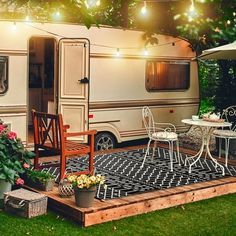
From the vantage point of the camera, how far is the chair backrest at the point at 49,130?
255 inches

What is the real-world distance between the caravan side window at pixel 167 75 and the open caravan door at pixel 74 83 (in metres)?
1.72

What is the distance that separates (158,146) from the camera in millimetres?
9602

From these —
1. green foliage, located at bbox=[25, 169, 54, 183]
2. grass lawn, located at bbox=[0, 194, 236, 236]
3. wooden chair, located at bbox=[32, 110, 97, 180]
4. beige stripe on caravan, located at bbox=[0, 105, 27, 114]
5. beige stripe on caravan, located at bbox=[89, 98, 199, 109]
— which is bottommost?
grass lawn, located at bbox=[0, 194, 236, 236]

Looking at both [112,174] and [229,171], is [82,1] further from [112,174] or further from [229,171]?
[229,171]

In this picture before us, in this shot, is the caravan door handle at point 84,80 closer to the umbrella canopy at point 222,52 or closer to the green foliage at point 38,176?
the umbrella canopy at point 222,52

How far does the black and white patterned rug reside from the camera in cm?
647

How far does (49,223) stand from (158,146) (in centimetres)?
450

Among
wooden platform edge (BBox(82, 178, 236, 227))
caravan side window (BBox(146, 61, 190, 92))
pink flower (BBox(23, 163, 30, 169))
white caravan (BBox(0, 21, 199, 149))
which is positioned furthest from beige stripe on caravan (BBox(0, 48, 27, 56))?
wooden platform edge (BBox(82, 178, 236, 227))

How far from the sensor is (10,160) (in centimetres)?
624

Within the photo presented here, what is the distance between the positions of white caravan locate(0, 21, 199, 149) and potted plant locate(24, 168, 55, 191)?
6.88 ft

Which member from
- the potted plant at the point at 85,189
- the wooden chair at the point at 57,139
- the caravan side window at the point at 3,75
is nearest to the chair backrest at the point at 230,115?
the wooden chair at the point at 57,139

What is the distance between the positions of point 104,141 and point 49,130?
8.98ft

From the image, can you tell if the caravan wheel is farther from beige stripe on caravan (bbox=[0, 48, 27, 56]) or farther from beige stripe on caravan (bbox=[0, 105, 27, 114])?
beige stripe on caravan (bbox=[0, 48, 27, 56])

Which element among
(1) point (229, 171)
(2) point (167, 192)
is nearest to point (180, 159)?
(1) point (229, 171)
